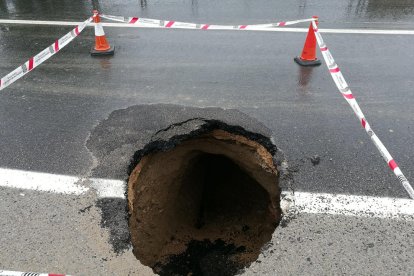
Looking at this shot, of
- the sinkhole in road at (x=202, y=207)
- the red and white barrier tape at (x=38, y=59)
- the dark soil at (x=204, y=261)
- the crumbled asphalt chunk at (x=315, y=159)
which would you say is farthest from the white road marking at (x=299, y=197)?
the red and white barrier tape at (x=38, y=59)

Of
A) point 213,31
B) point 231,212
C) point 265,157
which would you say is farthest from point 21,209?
point 213,31

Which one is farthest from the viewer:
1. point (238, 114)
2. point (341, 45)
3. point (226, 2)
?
point (226, 2)

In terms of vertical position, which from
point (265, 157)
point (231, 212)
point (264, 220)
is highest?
point (265, 157)

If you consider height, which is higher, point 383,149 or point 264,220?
point 383,149

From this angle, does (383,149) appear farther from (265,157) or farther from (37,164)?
(37,164)

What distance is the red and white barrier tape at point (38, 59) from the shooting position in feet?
17.6

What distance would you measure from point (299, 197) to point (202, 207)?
231 cm

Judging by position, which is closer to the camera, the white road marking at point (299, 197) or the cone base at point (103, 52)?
the white road marking at point (299, 197)

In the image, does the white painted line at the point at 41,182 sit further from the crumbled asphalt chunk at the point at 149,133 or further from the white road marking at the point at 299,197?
the crumbled asphalt chunk at the point at 149,133

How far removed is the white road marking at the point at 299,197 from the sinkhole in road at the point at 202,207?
243 millimetres

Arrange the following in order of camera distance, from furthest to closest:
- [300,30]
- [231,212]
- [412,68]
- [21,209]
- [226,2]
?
[226,2] < [300,30] < [412,68] < [231,212] < [21,209]

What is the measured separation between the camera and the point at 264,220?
13.5 ft

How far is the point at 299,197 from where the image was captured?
10.5ft

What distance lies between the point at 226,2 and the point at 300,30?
286 cm
